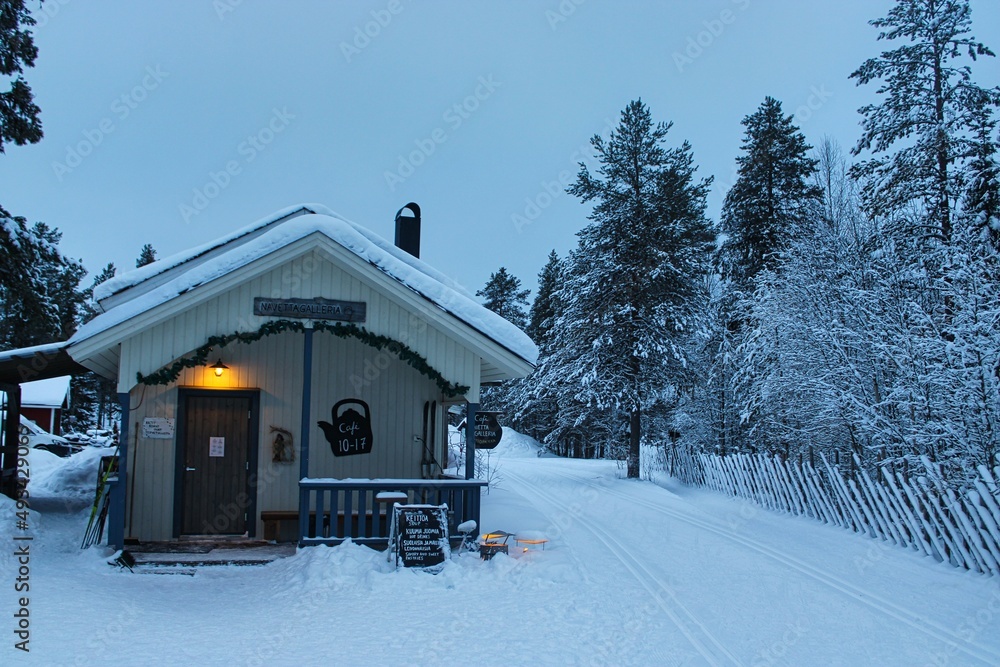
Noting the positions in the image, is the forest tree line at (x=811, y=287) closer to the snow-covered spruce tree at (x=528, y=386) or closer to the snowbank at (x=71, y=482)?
the snow-covered spruce tree at (x=528, y=386)

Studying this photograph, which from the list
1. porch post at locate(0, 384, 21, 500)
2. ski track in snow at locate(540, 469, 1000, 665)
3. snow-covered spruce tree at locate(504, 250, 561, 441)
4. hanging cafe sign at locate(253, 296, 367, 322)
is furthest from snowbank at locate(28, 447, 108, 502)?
snow-covered spruce tree at locate(504, 250, 561, 441)

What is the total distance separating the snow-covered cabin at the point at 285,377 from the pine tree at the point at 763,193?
14873mm

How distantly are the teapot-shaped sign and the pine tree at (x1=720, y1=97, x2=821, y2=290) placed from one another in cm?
1515

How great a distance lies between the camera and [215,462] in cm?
1016

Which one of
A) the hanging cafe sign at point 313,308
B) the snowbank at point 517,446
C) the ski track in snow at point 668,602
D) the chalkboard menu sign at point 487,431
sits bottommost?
the snowbank at point 517,446

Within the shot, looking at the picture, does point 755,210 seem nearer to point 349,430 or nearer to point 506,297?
point 349,430

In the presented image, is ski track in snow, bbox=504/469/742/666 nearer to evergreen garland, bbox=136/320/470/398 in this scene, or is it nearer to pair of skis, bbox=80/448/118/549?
evergreen garland, bbox=136/320/470/398

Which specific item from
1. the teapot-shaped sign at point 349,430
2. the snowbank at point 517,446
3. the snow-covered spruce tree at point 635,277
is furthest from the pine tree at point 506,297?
the teapot-shaped sign at point 349,430

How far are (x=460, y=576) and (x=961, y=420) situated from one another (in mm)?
7543

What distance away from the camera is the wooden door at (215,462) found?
394 inches

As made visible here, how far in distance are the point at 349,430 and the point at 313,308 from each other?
255 centimetres

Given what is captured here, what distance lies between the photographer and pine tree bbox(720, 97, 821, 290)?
22.3 m

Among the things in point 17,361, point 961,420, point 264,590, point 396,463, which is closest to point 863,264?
point 961,420

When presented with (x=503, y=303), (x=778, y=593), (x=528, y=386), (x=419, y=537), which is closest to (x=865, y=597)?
(x=778, y=593)
